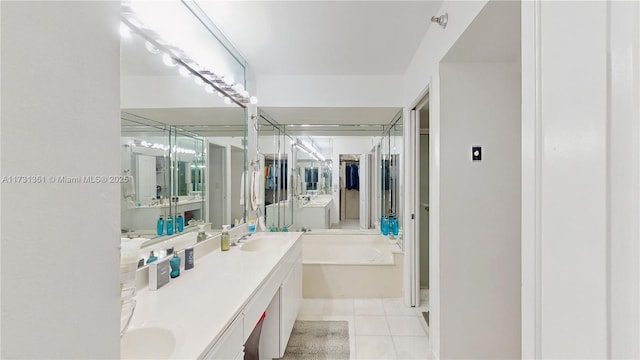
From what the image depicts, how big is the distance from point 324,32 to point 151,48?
1.22 meters

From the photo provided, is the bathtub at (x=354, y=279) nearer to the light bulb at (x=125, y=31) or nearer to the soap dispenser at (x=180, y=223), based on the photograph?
the soap dispenser at (x=180, y=223)

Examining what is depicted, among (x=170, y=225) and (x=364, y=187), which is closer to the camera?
(x=170, y=225)

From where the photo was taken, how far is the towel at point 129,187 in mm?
1289

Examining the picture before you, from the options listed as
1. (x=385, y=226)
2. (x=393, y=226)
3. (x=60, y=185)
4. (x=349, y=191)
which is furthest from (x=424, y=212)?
(x=60, y=185)

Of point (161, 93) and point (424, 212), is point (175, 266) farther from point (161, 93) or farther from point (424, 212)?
point (424, 212)

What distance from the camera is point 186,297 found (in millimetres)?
1229

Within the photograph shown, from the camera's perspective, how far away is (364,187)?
459 centimetres

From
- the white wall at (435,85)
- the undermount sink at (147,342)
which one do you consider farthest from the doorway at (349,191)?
the undermount sink at (147,342)

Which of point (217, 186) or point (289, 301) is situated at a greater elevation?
point (217, 186)

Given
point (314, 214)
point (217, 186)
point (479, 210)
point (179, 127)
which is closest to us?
point (179, 127)

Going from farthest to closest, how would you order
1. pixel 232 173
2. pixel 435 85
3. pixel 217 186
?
pixel 232 173, pixel 217 186, pixel 435 85

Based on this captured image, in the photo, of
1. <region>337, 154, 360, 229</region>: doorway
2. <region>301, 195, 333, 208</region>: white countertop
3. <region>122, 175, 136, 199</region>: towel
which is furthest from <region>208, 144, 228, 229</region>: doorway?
<region>337, 154, 360, 229</region>: doorway

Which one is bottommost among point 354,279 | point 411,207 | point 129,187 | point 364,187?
point 354,279
